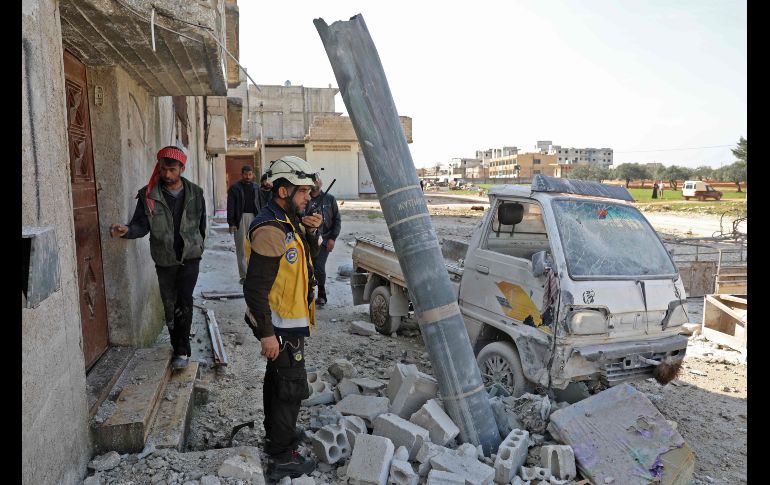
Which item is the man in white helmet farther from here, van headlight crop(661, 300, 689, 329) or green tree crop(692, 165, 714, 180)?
green tree crop(692, 165, 714, 180)

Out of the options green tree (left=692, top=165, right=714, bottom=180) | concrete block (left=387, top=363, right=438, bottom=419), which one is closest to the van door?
concrete block (left=387, top=363, right=438, bottom=419)

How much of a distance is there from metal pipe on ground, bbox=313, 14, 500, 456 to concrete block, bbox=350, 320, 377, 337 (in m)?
3.03

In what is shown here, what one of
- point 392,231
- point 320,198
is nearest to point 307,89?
point 320,198

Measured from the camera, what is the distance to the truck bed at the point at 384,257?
20.8 feet

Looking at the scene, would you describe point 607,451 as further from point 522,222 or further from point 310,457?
point 522,222

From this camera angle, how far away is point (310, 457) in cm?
359

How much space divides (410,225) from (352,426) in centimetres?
147

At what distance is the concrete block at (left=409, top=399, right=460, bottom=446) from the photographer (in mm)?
3615

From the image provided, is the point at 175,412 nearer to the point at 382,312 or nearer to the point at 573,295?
the point at 573,295

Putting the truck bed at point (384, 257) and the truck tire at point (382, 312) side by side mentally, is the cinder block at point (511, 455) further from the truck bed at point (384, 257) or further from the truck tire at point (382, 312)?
the truck tire at point (382, 312)

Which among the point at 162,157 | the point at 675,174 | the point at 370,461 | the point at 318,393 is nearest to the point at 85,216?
the point at 162,157

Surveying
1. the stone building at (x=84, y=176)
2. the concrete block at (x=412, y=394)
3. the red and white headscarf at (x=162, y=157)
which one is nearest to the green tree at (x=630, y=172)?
the stone building at (x=84, y=176)

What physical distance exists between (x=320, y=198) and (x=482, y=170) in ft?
288

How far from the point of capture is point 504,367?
14.9ft
